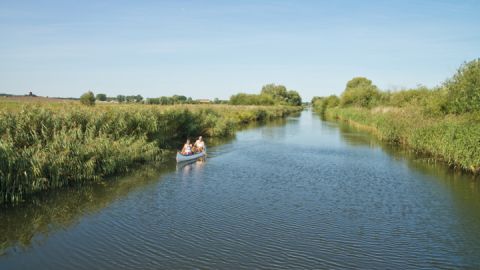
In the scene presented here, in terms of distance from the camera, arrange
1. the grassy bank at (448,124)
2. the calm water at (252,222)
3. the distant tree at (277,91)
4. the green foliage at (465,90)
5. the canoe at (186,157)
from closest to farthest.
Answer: the calm water at (252,222) → the grassy bank at (448,124) → the canoe at (186,157) → the green foliage at (465,90) → the distant tree at (277,91)

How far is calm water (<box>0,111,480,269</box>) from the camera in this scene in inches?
400

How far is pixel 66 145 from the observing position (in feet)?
58.6

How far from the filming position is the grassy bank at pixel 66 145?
14.8 metres

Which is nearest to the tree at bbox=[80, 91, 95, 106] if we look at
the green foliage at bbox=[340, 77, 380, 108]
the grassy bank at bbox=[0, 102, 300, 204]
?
the grassy bank at bbox=[0, 102, 300, 204]

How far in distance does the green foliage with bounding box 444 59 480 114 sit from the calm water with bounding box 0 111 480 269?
878cm

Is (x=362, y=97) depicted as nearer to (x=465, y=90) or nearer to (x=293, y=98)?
(x=465, y=90)

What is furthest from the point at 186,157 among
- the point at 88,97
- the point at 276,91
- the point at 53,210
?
the point at 276,91

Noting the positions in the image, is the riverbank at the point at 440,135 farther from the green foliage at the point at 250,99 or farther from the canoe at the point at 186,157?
the green foliage at the point at 250,99

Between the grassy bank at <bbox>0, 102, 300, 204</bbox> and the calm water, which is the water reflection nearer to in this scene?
the calm water

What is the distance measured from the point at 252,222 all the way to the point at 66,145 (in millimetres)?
9665

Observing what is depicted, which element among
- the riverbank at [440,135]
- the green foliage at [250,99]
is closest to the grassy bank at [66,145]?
the riverbank at [440,135]

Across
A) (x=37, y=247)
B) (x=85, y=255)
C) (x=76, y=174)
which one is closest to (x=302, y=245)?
(x=85, y=255)

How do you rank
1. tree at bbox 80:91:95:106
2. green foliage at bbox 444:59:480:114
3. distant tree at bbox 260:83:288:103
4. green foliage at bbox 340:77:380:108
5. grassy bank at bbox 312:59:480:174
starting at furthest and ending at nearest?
distant tree at bbox 260:83:288:103, green foliage at bbox 340:77:380:108, tree at bbox 80:91:95:106, green foliage at bbox 444:59:480:114, grassy bank at bbox 312:59:480:174

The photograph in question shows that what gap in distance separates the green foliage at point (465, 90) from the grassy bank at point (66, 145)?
21612 mm
